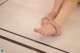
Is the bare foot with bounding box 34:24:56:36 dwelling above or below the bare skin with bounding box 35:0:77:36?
below

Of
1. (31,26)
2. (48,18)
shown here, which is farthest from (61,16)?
(31,26)

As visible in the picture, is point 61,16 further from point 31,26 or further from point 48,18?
point 31,26

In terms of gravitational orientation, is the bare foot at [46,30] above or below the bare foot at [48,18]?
below

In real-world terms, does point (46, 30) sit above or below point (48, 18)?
below

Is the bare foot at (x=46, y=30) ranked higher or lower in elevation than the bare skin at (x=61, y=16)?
lower

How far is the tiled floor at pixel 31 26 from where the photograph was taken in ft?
2.66

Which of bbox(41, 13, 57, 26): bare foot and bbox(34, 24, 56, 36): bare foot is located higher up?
bbox(41, 13, 57, 26): bare foot

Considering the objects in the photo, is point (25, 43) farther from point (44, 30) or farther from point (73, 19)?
point (73, 19)

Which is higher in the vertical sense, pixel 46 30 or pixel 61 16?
pixel 61 16

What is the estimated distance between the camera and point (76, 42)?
0.85 meters

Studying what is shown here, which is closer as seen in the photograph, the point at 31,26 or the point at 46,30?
the point at 46,30

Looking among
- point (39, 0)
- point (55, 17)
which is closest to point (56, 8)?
point (55, 17)

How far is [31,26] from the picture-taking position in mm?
938

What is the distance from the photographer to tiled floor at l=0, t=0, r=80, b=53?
812 millimetres
